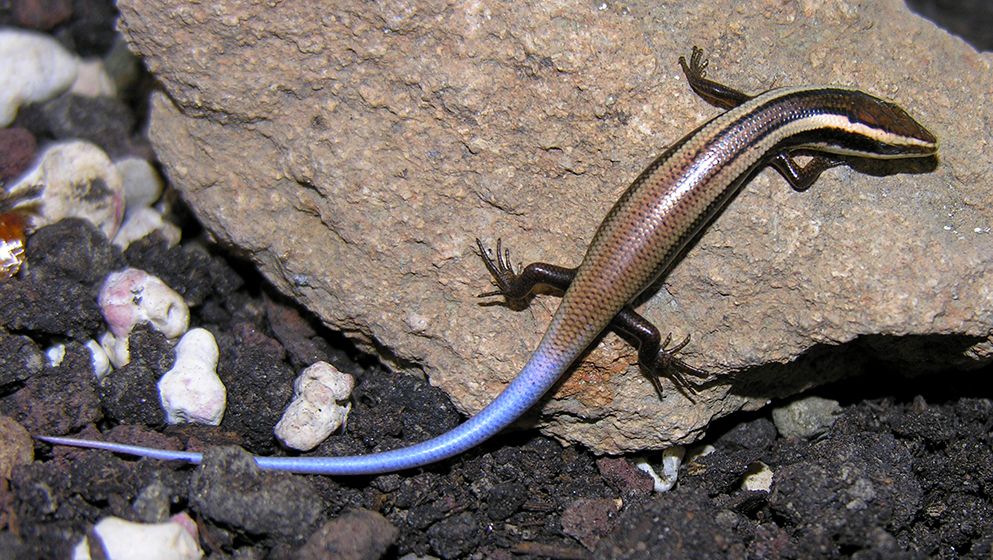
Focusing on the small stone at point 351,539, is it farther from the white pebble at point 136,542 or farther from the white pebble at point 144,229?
the white pebble at point 144,229

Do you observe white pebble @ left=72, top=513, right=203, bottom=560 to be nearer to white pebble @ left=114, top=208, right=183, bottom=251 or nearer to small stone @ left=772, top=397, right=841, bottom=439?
white pebble @ left=114, top=208, right=183, bottom=251

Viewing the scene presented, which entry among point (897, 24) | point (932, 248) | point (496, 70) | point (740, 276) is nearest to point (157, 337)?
point (496, 70)

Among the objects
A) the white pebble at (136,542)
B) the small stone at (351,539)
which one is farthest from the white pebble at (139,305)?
the small stone at (351,539)

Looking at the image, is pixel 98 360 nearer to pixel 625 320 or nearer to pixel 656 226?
pixel 625 320

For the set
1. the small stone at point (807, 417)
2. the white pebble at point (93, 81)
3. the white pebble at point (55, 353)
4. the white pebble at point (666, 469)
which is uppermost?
the small stone at point (807, 417)

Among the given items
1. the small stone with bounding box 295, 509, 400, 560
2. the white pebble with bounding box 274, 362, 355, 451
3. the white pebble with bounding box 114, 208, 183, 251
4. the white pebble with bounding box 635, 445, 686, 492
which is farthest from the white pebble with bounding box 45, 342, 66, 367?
the white pebble with bounding box 635, 445, 686, 492

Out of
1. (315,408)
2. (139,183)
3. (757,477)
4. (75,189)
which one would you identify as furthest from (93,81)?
(757,477)
